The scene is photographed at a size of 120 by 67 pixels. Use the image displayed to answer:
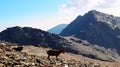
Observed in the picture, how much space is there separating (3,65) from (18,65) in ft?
4.67

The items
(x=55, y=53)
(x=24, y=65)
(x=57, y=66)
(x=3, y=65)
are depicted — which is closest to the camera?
(x=3, y=65)

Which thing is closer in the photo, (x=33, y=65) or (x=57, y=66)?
(x=33, y=65)

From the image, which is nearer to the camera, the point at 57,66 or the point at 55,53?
the point at 57,66

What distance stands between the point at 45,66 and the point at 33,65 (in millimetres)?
1330

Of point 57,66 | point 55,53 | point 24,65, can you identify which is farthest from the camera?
point 55,53

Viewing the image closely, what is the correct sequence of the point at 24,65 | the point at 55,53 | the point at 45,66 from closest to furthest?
the point at 24,65 → the point at 45,66 → the point at 55,53

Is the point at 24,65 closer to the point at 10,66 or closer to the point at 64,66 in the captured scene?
the point at 10,66

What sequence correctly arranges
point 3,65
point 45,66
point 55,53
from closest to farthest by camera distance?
point 3,65 → point 45,66 → point 55,53

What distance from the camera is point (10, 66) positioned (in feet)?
75.5

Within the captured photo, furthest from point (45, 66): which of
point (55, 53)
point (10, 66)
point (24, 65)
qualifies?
point (55, 53)

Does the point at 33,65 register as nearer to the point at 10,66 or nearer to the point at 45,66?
the point at 45,66

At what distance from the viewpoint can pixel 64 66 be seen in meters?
29.7

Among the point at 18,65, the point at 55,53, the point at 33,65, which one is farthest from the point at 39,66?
the point at 55,53

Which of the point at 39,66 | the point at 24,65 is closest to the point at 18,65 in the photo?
the point at 24,65
